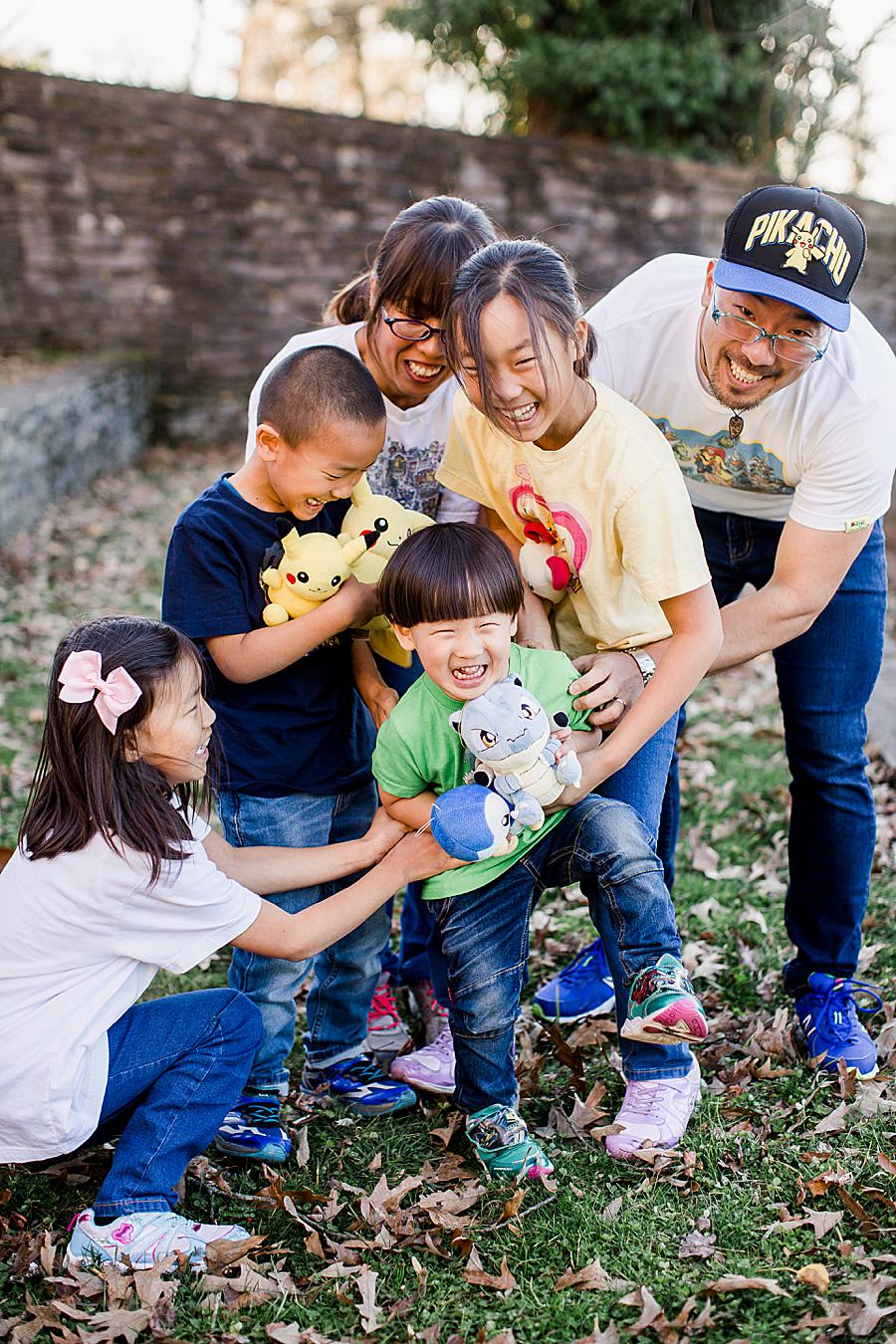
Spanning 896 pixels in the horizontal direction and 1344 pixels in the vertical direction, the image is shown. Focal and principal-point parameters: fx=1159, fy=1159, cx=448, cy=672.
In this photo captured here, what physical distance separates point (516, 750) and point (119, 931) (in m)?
0.92

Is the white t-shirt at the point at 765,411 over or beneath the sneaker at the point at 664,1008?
over

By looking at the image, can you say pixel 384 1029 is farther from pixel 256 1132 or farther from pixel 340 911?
pixel 340 911

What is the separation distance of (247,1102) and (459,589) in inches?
57.6

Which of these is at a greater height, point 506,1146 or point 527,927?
point 527,927

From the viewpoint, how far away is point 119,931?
2.46 metres

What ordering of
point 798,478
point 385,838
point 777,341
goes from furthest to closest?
point 798,478, point 385,838, point 777,341

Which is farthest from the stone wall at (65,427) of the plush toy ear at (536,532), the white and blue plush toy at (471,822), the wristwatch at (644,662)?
the white and blue plush toy at (471,822)

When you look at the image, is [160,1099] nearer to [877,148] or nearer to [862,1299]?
[862,1299]

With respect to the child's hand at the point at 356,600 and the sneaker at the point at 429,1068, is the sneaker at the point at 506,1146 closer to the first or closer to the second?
the sneaker at the point at 429,1068

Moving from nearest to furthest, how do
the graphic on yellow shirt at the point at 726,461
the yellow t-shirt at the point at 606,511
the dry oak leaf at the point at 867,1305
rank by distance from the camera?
the dry oak leaf at the point at 867,1305 → the yellow t-shirt at the point at 606,511 → the graphic on yellow shirt at the point at 726,461

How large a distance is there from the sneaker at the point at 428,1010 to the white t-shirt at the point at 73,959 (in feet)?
3.60

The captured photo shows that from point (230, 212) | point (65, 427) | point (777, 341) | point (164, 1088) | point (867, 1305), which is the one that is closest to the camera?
point (867, 1305)

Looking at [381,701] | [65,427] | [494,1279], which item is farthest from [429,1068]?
[65,427]

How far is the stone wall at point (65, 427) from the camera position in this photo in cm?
812
